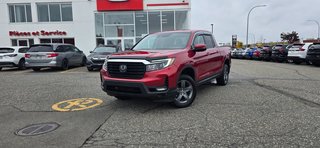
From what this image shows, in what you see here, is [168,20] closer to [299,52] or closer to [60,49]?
[299,52]

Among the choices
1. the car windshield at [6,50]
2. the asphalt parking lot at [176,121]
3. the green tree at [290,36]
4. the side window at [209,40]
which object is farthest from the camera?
the green tree at [290,36]

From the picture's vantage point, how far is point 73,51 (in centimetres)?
1480

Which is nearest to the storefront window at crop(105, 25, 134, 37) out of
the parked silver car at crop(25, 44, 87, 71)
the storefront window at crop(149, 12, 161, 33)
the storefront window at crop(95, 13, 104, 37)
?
the storefront window at crop(95, 13, 104, 37)

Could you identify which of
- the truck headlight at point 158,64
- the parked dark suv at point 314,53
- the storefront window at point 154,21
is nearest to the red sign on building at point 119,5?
the storefront window at point 154,21

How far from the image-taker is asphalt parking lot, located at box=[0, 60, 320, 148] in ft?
11.7

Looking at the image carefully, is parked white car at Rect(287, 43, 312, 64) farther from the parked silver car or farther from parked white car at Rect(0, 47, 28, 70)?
parked white car at Rect(0, 47, 28, 70)

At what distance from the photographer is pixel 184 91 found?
5316 mm

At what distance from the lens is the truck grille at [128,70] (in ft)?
15.5

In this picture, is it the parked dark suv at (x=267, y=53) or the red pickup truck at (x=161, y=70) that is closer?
the red pickup truck at (x=161, y=70)

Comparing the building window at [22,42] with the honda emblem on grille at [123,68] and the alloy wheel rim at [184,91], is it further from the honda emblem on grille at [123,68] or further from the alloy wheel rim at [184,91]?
the alloy wheel rim at [184,91]

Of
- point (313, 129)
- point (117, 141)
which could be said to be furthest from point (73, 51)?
point (313, 129)

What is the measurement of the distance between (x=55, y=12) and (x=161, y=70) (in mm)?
22070

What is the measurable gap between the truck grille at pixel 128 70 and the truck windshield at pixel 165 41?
1.21 meters

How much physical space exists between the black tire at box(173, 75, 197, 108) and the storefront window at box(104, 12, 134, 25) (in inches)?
738
